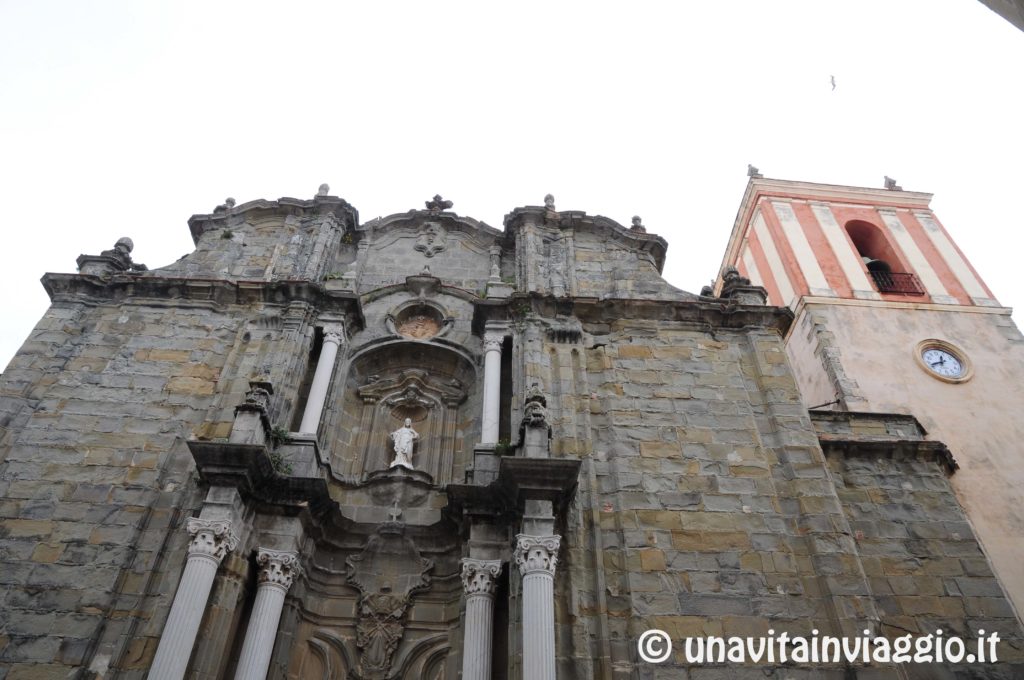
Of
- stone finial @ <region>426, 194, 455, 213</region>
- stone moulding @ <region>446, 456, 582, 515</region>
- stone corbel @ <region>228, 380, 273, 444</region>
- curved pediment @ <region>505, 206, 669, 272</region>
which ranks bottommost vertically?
stone moulding @ <region>446, 456, 582, 515</region>

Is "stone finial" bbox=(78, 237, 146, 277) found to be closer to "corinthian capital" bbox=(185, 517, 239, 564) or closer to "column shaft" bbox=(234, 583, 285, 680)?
"corinthian capital" bbox=(185, 517, 239, 564)

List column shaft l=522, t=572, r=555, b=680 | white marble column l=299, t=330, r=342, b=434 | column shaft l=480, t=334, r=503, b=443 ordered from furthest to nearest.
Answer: column shaft l=480, t=334, r=503, b=443 → white marble column l=299, t=330, r=342, b=434 → column shaft l=522, t=572, r=555, b=680

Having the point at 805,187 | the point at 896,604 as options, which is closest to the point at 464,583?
the point at 896,604

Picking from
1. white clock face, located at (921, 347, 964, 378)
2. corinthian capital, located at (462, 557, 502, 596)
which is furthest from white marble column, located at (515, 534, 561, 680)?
white clock face, located at (921, 347, 964, 378)

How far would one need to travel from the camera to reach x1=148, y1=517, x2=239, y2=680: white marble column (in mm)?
7705

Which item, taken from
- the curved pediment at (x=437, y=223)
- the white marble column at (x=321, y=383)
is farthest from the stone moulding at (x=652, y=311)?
the curved pediment at (x=437, y=223)

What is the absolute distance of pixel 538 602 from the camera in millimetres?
8352

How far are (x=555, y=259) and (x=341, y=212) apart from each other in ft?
15.4

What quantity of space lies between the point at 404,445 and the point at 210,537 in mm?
3398

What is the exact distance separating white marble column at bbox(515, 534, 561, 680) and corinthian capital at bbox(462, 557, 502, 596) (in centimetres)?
50

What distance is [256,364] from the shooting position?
11.7m

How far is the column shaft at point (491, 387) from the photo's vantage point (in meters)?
11.1

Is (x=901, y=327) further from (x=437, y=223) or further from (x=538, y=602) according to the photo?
(x=538, y=602)

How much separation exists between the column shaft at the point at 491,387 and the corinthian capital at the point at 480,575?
208cm
